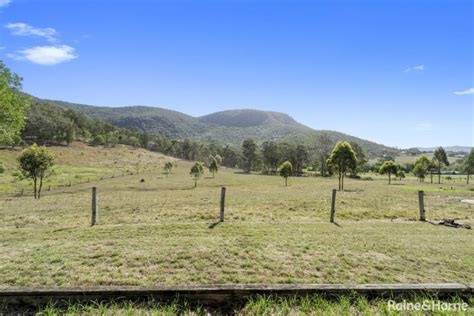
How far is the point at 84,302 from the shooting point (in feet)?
12.2

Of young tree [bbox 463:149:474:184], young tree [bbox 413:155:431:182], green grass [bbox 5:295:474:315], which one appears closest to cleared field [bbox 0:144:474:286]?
green grass [bbox 5:295:474:315]

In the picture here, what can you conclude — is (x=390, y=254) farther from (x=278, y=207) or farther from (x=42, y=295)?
(x=278, y=207)

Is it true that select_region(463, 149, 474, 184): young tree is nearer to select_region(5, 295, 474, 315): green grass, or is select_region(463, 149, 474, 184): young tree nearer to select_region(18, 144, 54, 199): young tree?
select_region(5, 295, 474, 315): green grass

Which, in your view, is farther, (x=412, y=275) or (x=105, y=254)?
(x=105, y=254)

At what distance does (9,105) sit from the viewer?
12430 millimetres

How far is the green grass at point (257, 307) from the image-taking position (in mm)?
3520

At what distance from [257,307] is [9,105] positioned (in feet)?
53.5

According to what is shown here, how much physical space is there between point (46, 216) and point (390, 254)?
1599 cm

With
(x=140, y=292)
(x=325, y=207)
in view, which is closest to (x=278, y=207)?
(x=325, y=207)

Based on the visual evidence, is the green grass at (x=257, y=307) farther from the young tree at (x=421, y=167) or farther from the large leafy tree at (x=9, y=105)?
the young tree at (x=421, y=167)

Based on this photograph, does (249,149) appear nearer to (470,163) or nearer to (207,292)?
(470,163)

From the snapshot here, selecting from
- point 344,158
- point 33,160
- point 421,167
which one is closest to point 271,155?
point 421,167

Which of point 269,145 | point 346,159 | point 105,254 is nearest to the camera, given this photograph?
point 105,254

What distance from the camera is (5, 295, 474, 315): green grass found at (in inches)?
139
